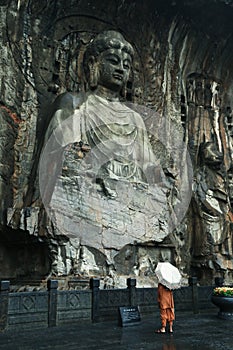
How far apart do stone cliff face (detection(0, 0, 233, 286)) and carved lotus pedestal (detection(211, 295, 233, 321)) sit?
1350 mm

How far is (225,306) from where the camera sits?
20.9 ft

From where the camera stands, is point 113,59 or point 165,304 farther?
point 113,59

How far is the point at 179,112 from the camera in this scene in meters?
10.7

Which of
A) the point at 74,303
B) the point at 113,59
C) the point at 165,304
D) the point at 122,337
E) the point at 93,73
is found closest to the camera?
the point at 122,337

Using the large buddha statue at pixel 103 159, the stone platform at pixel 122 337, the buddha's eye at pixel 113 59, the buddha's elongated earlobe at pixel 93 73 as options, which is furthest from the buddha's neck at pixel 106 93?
the stone platform at pixel 122 337

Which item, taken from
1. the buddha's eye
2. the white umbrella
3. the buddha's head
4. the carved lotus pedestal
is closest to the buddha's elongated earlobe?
the buddha's head

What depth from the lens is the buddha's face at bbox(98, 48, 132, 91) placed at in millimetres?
8914

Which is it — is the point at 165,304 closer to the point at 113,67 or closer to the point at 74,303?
the point at 74,303

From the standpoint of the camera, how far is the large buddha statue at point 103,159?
7289mm

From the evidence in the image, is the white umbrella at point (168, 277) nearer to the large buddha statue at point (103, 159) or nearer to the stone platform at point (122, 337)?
the stone platform at point (122, 337)

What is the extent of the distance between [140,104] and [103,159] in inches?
109

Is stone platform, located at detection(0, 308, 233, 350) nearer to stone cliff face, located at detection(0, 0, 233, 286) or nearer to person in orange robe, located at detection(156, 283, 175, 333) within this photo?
person in orange robe, located at detection(156, 283, 175, 333)

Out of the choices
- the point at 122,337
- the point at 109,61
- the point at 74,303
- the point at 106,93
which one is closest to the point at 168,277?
the point at 122,337

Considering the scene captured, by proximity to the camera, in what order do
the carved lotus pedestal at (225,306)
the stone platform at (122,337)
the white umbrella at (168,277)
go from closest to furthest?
the stone platform at (122,337), the white umbrella at (168,277), the carved lotus pedestal at (225,306)
